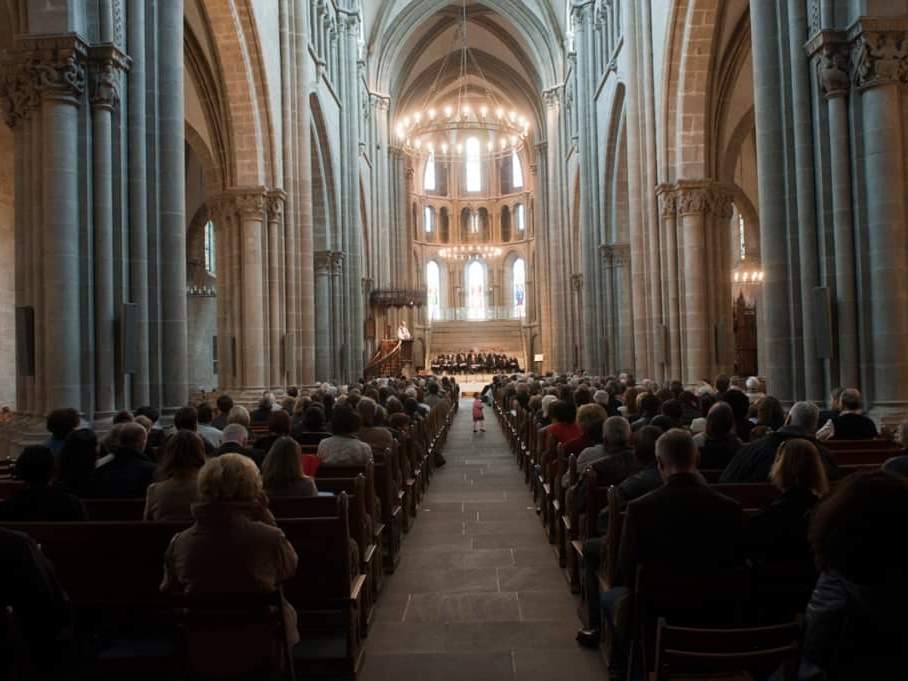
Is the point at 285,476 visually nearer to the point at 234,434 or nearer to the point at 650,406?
the point at 234,434

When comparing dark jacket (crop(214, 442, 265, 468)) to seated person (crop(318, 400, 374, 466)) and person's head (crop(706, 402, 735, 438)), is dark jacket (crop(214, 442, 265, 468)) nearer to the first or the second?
seated person (crop(318, 400, 374, 466))

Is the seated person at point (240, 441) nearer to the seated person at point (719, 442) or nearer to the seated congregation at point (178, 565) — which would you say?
the seated congregation at point (178, 565)

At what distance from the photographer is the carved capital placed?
10031 mm

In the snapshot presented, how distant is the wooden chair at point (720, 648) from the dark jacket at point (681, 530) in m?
0.63

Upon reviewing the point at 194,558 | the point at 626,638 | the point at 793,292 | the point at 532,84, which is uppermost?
the point at 532,84

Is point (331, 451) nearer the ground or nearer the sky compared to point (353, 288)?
nearer the ground

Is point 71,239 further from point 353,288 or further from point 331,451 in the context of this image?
point 353,288

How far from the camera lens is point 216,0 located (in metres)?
17.5

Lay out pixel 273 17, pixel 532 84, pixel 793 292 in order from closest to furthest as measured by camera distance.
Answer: pixel 793 292, pixel 273 17, pixel 532 84

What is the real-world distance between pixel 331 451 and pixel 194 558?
3.64 meters

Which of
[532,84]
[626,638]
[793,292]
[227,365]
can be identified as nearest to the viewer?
[626,638]

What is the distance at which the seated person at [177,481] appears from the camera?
506cm

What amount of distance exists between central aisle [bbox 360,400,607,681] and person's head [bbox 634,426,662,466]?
1.40 meters

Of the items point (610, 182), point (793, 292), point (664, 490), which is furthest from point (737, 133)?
Result: point (664, 490)
